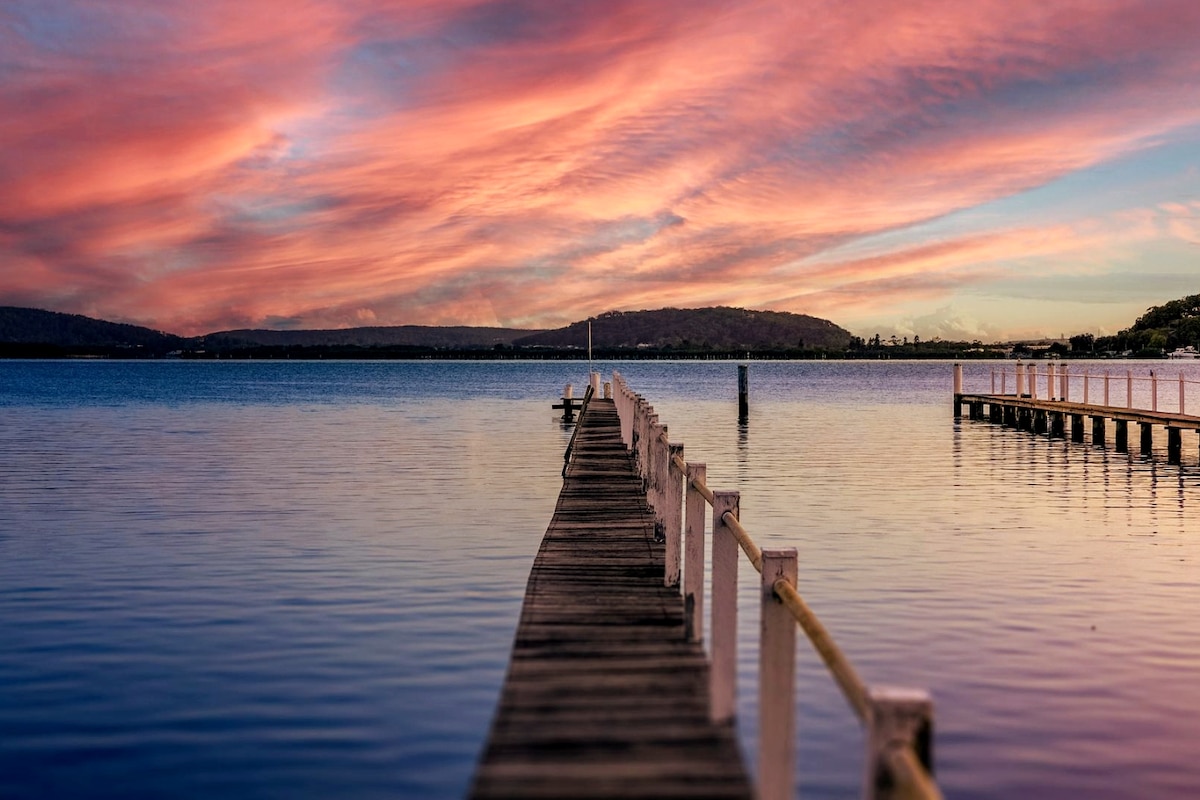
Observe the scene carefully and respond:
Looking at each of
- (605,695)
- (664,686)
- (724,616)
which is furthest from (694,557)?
(605,695)

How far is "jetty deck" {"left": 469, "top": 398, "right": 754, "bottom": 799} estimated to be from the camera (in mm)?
5625

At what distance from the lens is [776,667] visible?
6.33 m

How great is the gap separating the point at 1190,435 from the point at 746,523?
28.6 metres

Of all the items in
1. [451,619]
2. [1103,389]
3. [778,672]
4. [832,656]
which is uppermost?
[832,656]

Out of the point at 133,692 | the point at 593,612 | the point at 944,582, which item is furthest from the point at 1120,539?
the point at 133,692

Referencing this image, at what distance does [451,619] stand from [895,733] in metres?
10.6

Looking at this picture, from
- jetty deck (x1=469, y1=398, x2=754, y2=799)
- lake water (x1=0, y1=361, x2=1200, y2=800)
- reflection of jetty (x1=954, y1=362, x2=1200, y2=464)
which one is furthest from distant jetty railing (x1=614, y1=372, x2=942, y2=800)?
reflection of jetty (x1=954, y1=362, x2=1200, y2=464)

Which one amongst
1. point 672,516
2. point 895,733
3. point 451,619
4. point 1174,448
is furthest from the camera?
point 1174,448

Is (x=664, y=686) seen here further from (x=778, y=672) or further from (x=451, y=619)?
(x=451, y=619)

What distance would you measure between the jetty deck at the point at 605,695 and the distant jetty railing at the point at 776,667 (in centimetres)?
23

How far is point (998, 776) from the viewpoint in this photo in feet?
28.9

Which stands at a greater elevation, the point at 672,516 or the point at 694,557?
the point at 672,516

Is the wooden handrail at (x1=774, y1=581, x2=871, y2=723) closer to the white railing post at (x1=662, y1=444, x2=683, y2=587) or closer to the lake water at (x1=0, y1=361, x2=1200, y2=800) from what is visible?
the lake water at (x1=0, y1=361, x2=1200, y2=800)

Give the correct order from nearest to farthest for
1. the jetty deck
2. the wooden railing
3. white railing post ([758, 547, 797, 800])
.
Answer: the jetty deck < white railing post ([758, 547, 797, 800]) < the wooden railing
